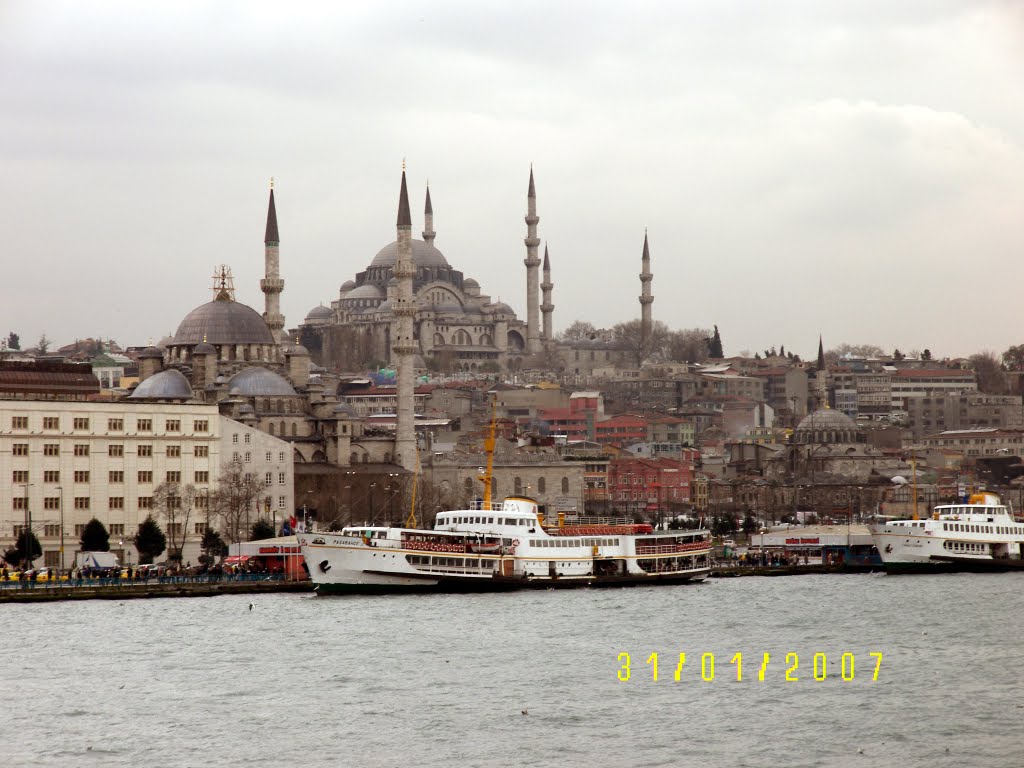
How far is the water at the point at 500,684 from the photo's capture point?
100ft

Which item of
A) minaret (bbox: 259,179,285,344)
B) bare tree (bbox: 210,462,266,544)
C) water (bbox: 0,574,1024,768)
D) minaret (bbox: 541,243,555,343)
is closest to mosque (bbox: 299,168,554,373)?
minaret (bbox: 541,243,555,343)

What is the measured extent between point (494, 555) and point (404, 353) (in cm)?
3545

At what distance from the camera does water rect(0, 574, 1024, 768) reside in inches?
1202

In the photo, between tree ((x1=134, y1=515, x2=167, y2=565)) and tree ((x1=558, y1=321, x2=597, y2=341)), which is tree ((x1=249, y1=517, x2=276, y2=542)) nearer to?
tree ((x1=134, y1=515, x2=167, y2=565))

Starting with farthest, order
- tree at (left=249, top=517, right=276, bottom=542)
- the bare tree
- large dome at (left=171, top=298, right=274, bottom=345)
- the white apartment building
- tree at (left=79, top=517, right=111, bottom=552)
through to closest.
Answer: large dome at (left=171, top=298, right=274, bottom=345), tree at (left=249, top=517, right=276, bottom=542), the bare tree, the white apartment building, tree at (left=79, top=517, right=111, bottom=552)

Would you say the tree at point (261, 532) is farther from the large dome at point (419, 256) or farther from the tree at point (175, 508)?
the large dome at point (419, 256)

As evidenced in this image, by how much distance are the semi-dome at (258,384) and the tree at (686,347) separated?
292 feet

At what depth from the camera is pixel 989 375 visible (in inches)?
6845

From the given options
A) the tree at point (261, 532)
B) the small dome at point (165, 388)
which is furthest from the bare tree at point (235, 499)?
the small dome at point (165, 388)

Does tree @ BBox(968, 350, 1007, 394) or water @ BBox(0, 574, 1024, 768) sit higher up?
tree @ BBox(968, 350, 1007, 394)

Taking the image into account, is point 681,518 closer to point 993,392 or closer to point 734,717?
point 734,717

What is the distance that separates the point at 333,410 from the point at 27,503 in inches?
1251

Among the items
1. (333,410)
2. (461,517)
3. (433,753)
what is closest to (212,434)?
(461,517)

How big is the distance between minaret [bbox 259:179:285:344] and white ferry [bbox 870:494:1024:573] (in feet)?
134
